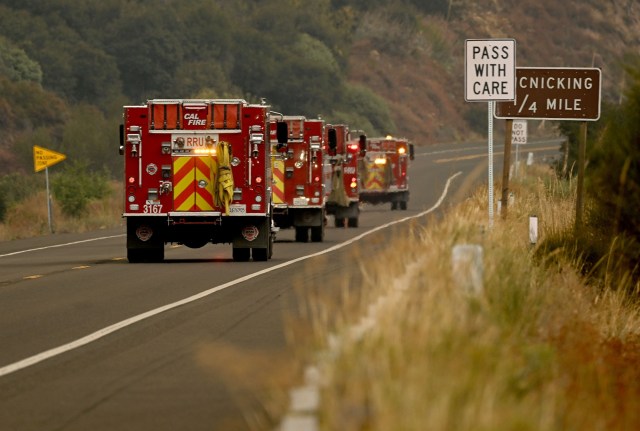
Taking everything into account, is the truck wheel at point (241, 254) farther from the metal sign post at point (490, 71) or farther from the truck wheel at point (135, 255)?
the metal sign post at point (490, 71)

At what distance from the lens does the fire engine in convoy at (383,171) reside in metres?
59.4

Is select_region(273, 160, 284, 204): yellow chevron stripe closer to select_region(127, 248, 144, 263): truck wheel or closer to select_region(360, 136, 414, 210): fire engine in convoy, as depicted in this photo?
select_region(127, 248, 144, 263): truck wheel

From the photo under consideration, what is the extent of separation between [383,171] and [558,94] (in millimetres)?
34756

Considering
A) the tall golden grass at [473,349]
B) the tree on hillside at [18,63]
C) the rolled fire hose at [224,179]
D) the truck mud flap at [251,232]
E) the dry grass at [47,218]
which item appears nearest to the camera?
the tall golden grass at [473,349]

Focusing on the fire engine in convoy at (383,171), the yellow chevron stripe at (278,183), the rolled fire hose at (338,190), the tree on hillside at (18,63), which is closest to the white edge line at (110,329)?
the yellow chevron stripe at (278,183)

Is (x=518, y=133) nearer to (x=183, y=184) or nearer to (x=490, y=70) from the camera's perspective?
(x=183, y=184)

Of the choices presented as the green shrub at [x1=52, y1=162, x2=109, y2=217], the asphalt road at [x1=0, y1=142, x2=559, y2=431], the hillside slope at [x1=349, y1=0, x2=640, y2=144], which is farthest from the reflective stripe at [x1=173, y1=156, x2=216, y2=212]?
the hillside slope at [x1=349, y1=0, x2=640, y2=144]

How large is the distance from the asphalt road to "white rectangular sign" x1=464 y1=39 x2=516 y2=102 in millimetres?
2653

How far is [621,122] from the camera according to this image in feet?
57.9

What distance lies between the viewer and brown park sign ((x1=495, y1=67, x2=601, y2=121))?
80.3ft

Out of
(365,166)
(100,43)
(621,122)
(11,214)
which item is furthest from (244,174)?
(100,43)

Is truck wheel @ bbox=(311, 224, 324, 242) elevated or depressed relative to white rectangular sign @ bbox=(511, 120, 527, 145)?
depressed

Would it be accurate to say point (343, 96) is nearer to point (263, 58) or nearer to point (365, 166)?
point (263, 58)

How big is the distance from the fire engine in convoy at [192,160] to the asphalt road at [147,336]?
0.96 metres
